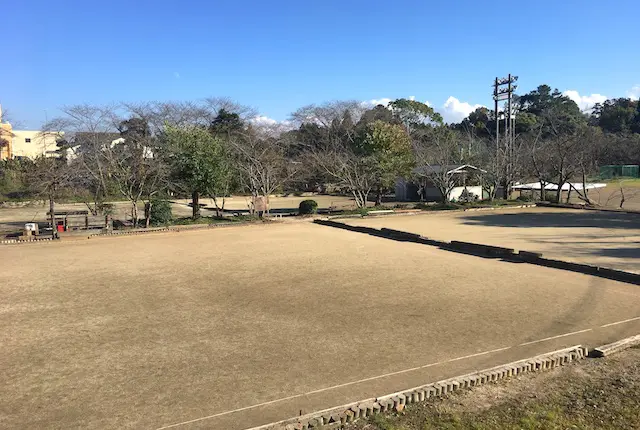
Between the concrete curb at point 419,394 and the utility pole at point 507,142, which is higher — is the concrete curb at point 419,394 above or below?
below

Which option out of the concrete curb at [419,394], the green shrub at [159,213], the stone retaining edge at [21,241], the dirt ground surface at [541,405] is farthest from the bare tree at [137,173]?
the dirt ground surface at [541,405]

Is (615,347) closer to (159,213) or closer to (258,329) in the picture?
(258,329)

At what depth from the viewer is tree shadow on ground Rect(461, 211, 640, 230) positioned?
1789cm

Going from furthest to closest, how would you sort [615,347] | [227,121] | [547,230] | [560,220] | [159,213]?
[227,121], [560,220], [159,213], [547,230], [615,347]

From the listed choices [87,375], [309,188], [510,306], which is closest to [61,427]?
[87,375]

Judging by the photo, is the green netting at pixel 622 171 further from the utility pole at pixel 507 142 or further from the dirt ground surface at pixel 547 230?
the dirt ground surface at pixel 547 230

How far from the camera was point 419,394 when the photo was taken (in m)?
4.26

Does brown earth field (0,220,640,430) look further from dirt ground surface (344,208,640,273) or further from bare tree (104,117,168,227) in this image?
bare tree (104,117,168,227)

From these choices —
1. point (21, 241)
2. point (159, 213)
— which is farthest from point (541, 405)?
point (159, 213)

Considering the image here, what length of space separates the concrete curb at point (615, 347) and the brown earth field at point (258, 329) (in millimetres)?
261

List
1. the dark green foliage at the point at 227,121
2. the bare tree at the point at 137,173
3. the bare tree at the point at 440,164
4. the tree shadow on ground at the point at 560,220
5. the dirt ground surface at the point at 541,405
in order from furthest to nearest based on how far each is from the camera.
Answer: the dark green foliage at the point at 227,121, the bare tree at the point at 440,164, the bare tree at the point at 137,173, the tree shadow on ground at the point at 560,220, the dirt ground surface at the point at 541,405

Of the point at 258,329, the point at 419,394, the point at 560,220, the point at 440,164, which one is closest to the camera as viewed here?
the point at 419,394

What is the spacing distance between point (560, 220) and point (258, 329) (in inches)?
697

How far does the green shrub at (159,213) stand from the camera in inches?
706
